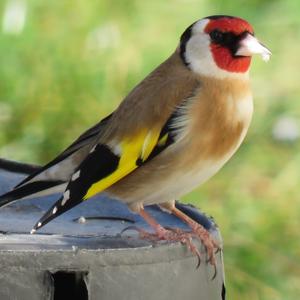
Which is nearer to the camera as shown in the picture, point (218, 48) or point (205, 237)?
point (205, 237)

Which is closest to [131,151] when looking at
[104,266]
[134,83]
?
[104,266]

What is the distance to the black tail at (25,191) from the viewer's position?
3.34m

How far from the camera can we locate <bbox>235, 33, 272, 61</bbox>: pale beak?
3.38 m

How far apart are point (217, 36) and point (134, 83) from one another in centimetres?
157

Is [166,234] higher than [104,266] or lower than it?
lower

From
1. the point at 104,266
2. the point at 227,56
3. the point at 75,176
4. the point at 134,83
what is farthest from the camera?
Result: the point at 134,83

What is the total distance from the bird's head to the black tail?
19.9 inches

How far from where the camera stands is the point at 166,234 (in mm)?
3236

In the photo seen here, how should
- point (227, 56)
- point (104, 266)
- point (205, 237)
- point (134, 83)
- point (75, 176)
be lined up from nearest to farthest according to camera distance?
point (104, 266), point (205, 237), point (75, 176), point (227, 56), point (134, 83)

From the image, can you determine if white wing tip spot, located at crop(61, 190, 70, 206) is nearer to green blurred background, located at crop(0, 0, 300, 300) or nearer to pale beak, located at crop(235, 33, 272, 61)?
pale beak, located at crop(235, 33, 272, 61)

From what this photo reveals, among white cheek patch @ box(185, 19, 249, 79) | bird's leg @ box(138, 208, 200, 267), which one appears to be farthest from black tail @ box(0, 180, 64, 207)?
white cheek patch @ box(185, 19, 249, 79)

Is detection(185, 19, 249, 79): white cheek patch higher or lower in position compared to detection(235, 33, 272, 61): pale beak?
lower

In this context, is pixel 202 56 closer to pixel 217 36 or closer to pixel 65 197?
pixel 217 36

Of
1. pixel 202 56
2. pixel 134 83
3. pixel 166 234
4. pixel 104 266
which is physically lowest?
pixel 134 83
